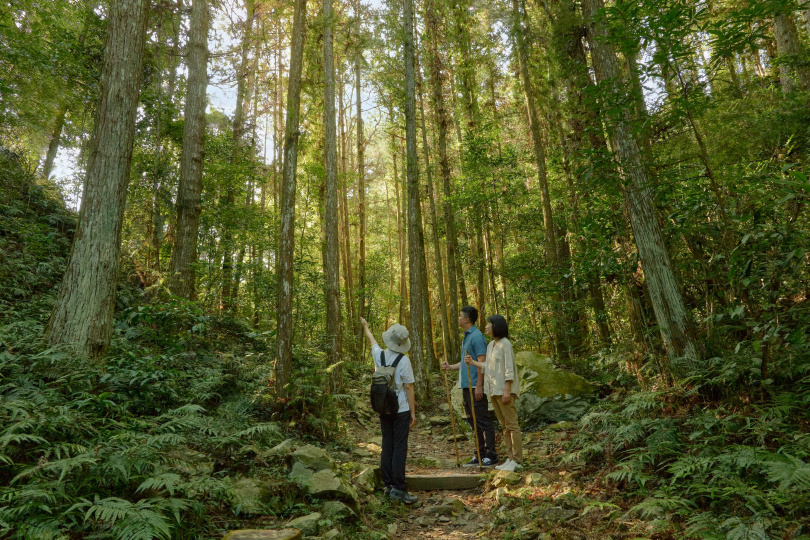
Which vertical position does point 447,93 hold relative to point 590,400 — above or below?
above

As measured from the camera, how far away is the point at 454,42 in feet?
50.5

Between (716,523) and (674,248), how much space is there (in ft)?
15.5

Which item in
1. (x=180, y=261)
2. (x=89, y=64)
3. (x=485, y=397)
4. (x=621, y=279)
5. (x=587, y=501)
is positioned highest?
(x=89, y=64)

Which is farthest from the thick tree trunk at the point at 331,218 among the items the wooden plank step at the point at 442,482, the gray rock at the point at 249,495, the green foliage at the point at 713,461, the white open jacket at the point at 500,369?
the green foliage at the point at 713,461

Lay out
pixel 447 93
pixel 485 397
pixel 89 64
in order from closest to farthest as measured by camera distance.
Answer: pixel 485 397 → pixel 89 64 → pixel 447 93

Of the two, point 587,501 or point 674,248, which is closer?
point 587,501

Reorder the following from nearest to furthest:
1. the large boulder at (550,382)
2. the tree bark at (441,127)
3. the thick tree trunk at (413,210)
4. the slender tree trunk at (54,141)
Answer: the large boulder at (550,382) → the thick tree trunk at (413,210) → the tree bark at (441,127) → the slender tree trunk at (54,141)

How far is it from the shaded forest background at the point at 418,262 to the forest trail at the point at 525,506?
1.20ft

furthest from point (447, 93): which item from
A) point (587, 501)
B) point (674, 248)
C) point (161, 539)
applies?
point (161, 539)

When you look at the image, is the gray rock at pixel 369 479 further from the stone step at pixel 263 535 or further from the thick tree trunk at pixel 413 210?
the thick tree trunk at pixel 413 210

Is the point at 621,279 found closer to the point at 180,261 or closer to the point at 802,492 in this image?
the point at 802,492

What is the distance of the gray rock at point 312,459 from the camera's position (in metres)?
4.73

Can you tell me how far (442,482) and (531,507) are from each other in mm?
1571

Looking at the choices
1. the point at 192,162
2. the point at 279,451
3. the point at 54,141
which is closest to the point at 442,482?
the point at 279,451
